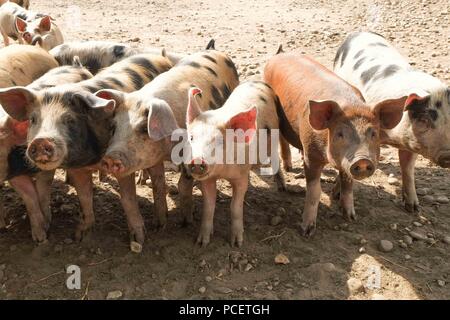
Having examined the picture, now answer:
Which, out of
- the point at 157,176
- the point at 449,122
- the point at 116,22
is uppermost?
the point at 449,122

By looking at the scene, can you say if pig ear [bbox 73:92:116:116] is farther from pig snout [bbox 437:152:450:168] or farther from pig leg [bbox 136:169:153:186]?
pig snout [bbox 437:152:450:168]

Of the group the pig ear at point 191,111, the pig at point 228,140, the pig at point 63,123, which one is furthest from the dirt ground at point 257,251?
the pig ear at point 191,111

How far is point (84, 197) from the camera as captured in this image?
3855mm

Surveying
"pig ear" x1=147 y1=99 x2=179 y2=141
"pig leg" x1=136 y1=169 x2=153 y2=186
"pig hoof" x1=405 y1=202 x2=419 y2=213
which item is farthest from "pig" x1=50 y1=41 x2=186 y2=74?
"pig hoof" x1=405 y1=202 x2=419 y2=213

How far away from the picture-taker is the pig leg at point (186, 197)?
400cm

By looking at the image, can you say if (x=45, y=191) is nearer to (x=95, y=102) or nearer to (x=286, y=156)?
(x=95, y=102)

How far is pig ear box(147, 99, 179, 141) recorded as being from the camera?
3318mm

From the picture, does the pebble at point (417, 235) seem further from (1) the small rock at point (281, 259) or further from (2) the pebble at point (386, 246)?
(1) the small rock at point (281, 259)

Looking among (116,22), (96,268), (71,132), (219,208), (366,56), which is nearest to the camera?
(71,132)

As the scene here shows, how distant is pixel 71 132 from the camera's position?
11.1 feet

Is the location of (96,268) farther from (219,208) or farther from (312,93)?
(312,93)

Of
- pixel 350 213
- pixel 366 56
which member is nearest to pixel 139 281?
pixel 350 213

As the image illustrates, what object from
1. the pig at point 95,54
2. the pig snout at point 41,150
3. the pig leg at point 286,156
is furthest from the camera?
the pig at point 95,54

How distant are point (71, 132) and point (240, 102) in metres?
1.32
